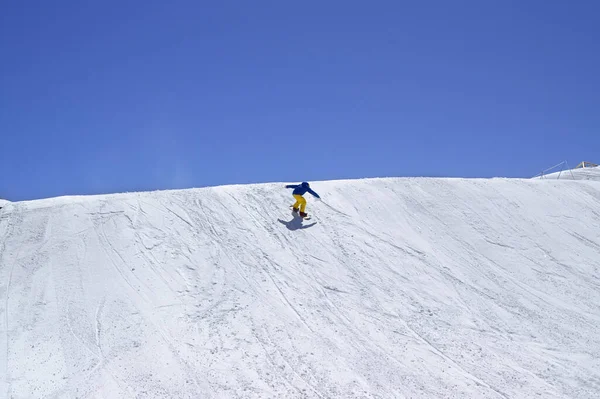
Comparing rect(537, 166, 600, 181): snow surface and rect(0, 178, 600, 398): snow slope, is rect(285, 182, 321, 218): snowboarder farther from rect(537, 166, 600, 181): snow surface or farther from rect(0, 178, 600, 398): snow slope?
rect(537, 166, 600, 181): snow surface

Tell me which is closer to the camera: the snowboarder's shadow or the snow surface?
the snowboarder's shadow

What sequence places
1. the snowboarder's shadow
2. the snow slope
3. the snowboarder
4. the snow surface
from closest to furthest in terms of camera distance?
the snow slope < the snowboarder's shadow < the snowboarder < the snow surface

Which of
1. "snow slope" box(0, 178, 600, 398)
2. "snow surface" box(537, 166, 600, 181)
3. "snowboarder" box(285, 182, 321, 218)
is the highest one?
"snow surface" box(537, 166, 600, 181)

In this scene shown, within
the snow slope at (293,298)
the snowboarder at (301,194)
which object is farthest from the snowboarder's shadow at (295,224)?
the snowboarder at (301,194)

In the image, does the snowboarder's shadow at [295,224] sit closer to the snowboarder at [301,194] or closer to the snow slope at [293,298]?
the snow slope at [293,298]

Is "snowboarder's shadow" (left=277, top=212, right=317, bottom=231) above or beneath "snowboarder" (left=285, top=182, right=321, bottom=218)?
beneath

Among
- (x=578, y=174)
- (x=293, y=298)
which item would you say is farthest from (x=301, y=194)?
(x=578, y=174)

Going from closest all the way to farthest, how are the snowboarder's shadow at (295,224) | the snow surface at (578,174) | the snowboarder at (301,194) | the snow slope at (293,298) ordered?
the snow slope at (293,298)
the snowboarder's shadow at (295,224)
the snowboarder at (301,194)
the snow surface at (578,174)

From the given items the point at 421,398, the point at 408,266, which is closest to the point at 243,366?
the point at 421,398

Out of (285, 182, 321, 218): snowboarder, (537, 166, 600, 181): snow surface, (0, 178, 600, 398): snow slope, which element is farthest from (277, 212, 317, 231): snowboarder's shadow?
(537, 166, 600, 181): snow surface

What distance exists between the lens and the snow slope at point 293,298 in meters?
10.4

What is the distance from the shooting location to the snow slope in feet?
34.1

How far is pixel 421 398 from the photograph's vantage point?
979 centimetres

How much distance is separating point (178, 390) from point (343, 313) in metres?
4.41
